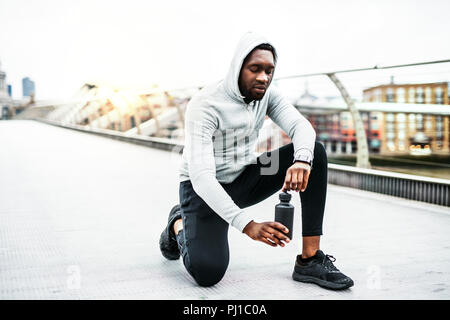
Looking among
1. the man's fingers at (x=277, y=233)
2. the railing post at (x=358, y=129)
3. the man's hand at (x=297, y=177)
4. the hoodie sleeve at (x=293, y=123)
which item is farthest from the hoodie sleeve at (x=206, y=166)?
the railing post at (x=358, y=129)

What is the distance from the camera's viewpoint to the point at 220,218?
7.14 feet

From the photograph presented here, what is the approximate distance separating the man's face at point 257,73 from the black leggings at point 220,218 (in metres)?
0.30

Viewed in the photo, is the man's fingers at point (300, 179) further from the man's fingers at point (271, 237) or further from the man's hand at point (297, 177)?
the man's fingers at point (271, 237)

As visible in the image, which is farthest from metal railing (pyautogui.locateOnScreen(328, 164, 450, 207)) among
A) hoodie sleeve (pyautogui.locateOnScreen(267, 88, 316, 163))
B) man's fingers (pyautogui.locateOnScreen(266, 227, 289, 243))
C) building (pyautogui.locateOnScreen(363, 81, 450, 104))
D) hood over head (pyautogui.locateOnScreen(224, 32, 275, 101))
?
man's fingers (pyautogui.locateOnScreen(266, 227, 289, 243))

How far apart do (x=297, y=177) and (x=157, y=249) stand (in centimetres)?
94

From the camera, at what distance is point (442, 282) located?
210 cm

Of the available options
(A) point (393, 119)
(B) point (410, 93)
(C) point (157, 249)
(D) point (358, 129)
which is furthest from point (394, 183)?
(C) point (157, 249)

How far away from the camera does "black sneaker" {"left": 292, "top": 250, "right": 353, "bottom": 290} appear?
1986mm

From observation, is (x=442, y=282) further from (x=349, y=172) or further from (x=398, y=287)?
(x=349, y=172)

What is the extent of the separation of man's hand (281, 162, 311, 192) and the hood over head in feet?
1.19

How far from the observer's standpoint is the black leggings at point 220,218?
2047mm

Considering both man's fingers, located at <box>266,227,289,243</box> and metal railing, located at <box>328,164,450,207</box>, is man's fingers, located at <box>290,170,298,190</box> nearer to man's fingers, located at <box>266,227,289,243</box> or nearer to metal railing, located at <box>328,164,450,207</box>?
man's fingers, located at <box>266,227,289,243</box>
